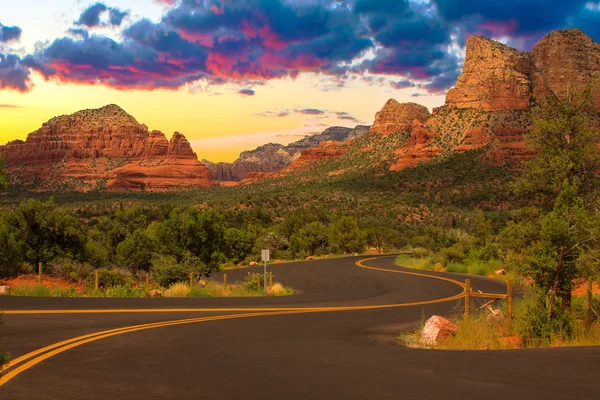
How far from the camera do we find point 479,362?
28.9ft

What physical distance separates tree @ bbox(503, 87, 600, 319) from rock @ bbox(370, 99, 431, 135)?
445 feet

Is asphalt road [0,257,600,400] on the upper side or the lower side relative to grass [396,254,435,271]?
upper

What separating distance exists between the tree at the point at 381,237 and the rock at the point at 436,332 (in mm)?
56977

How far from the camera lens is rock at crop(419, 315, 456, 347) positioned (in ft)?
39.2

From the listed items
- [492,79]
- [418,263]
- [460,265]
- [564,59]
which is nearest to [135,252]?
[460,265]

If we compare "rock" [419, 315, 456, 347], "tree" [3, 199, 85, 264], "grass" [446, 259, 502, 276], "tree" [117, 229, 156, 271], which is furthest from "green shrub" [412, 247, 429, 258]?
"rock" [419, 315, 456, 347]

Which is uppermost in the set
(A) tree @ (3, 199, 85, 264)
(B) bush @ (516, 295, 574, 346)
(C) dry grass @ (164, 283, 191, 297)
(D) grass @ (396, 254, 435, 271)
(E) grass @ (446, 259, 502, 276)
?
(A) tree @ (3, 199, 85, 264)

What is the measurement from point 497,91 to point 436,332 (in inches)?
4115

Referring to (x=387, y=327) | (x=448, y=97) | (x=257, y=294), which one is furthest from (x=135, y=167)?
(x=387, y=327)

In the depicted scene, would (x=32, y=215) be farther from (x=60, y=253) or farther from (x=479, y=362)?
(x=479, y=362)

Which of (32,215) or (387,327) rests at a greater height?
(32,215)

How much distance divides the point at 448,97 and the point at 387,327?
365 feet

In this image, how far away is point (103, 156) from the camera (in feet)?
573

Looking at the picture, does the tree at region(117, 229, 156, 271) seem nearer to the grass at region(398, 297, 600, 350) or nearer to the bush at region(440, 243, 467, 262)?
the grass at region(398, 297, 600, 350)
